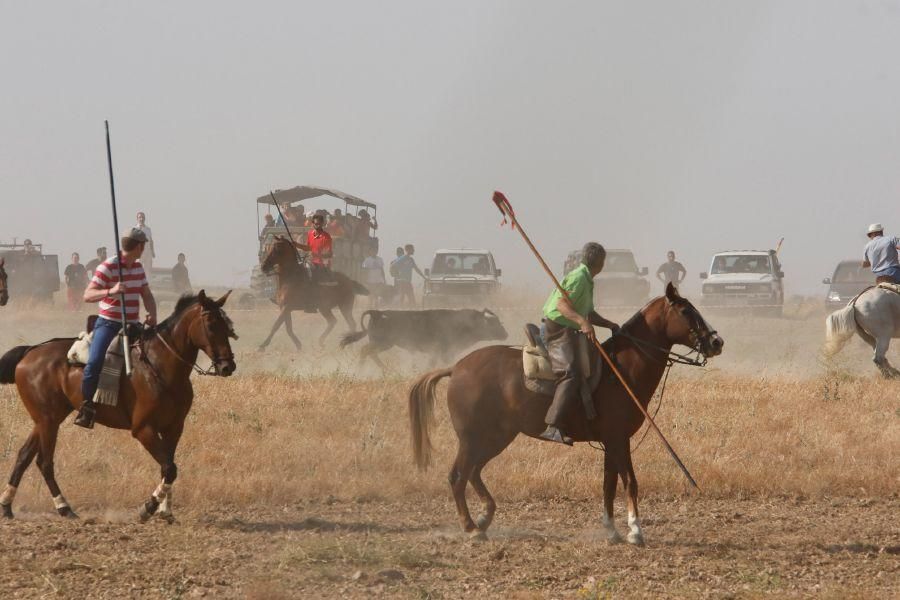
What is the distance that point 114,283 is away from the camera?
10.6 meters

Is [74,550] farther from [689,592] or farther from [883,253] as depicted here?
[883,253]

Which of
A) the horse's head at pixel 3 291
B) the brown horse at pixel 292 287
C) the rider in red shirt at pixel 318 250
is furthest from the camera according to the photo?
the rider in red shirt at pixel 318 250

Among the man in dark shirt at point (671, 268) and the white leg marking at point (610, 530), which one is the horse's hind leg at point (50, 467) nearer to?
the white leg marking at point (610, 530)

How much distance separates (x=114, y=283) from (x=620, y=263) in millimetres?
29423

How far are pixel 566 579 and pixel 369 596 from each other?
1.33m

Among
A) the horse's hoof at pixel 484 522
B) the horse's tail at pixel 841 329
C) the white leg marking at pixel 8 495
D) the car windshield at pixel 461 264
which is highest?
the car windshield at pixel 461 264

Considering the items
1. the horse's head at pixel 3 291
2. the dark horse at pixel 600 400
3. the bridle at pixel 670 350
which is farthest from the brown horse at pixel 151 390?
the horse's head at pixel 3 291

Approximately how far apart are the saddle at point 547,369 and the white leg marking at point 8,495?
14.4ft

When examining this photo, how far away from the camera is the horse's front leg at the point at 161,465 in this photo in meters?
10.0

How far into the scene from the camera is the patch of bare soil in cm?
802

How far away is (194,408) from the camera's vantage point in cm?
1488

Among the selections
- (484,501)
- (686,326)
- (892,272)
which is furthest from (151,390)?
(892,272)

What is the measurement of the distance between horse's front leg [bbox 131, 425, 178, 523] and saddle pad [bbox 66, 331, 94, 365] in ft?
2.66

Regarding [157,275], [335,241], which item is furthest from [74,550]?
[157,275]
